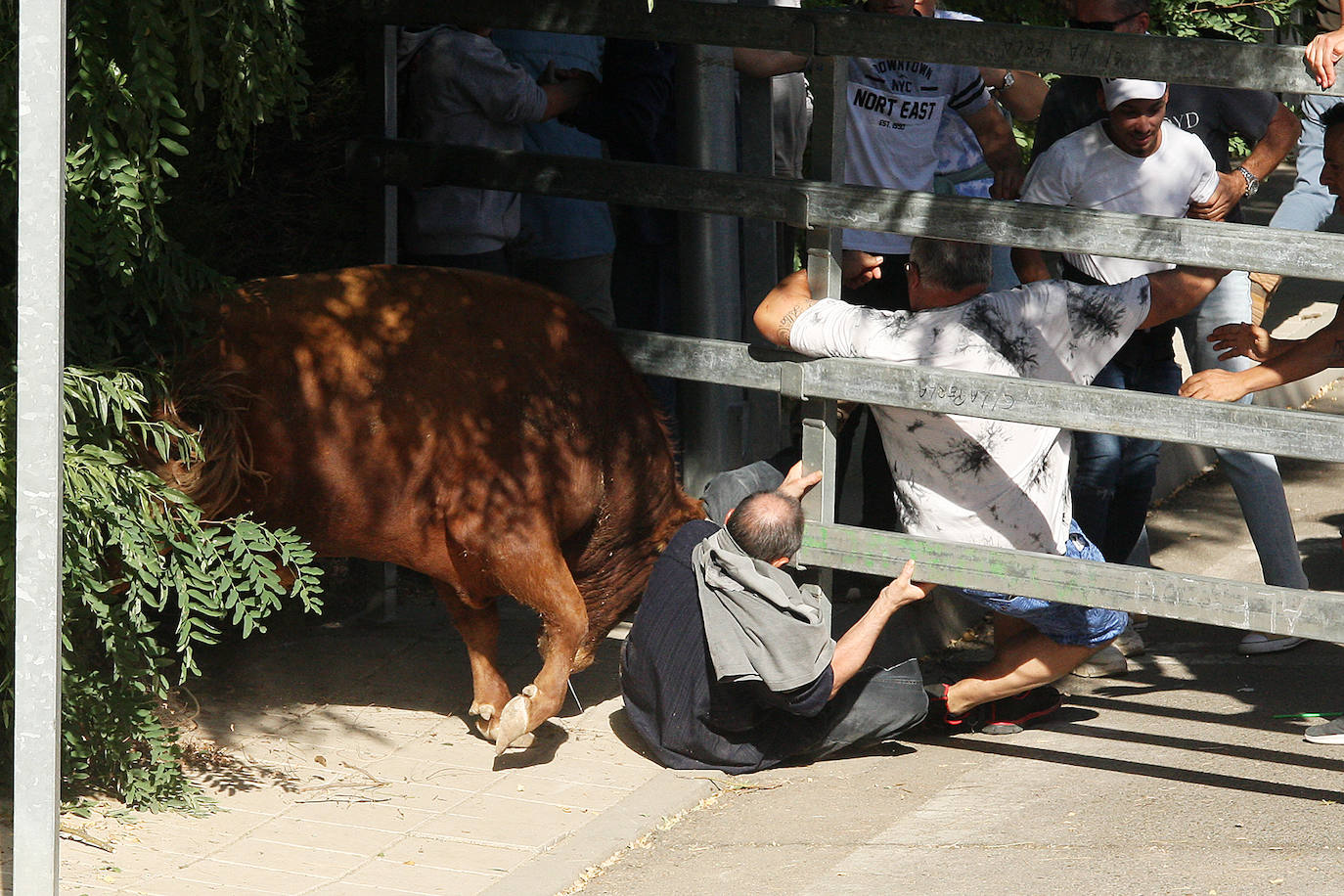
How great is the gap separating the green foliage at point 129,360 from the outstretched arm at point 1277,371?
240 centimetres

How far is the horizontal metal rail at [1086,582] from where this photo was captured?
4039 millimetres

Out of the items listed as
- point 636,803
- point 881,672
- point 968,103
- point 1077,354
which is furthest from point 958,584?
point 968,103

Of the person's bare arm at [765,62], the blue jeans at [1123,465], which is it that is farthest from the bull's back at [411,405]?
the blue jeans at [1123,465]

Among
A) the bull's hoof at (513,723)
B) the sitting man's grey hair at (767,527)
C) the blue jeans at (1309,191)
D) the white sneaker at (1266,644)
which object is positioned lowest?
the bull's hoof at (513,723)

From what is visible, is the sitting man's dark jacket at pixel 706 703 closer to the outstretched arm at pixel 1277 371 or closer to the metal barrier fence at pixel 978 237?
the metal barrier fence at pixel 978 237

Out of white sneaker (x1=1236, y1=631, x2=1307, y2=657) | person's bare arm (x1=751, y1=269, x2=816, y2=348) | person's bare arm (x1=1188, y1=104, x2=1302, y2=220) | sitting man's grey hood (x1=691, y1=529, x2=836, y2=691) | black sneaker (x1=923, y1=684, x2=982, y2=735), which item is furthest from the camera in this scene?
white sneaker (x1=1236, y1=631, x2=1307, y2=657)

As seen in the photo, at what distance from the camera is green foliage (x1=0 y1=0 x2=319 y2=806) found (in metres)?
3.71

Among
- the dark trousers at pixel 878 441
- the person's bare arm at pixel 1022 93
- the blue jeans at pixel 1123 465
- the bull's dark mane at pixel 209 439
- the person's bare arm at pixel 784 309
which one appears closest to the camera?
the bull's dark mane at pixel 209 439

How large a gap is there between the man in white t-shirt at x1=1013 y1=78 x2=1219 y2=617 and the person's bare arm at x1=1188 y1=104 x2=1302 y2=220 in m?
0.04

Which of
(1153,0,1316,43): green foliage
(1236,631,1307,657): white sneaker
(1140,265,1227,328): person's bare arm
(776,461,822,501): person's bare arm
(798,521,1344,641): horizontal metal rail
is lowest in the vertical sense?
(1236,631,1307,657): white sneaker

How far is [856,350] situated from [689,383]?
46.1 inches

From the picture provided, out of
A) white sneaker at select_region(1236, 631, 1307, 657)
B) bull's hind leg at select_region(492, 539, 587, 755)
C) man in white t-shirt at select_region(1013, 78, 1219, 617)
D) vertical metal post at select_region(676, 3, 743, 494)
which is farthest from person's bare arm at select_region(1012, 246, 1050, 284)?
bull's hind leg at select_region(492, 539, 587, 755)

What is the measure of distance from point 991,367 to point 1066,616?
76 cm

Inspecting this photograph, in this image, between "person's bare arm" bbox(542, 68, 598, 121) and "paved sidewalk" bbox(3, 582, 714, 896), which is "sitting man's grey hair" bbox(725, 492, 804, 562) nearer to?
"paved sidewalk" bbox(3, 582, 714, 896)
